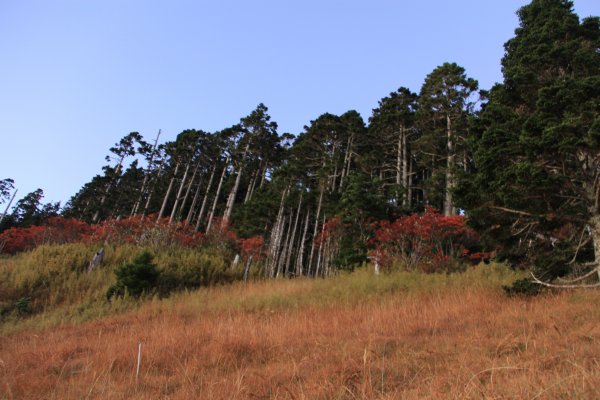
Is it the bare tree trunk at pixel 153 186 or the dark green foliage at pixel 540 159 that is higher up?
the bare tree trunk at pixel 153 186

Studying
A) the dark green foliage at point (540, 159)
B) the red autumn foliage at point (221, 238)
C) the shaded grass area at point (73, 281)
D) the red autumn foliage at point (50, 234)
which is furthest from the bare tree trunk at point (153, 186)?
the dark green foliage at point (540, 159)

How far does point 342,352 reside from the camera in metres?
4.54

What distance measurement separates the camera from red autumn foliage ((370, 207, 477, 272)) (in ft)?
42.4

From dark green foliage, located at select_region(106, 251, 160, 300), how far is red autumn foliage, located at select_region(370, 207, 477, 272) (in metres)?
8.26

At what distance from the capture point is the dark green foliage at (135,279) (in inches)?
473

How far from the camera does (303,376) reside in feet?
12.4

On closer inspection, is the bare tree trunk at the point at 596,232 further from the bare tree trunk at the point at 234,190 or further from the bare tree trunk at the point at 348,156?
the bare tree trunk at the point at 234,190

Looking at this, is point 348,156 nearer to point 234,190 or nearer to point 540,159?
point 234,190

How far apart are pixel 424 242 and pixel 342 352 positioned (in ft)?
32.5

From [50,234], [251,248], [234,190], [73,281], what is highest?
[234,190]

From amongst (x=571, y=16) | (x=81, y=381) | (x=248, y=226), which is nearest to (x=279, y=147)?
(x=248, y=226)

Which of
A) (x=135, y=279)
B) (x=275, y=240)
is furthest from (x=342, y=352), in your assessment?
(x=275, y=240)

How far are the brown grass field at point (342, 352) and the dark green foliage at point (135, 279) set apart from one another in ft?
7.67

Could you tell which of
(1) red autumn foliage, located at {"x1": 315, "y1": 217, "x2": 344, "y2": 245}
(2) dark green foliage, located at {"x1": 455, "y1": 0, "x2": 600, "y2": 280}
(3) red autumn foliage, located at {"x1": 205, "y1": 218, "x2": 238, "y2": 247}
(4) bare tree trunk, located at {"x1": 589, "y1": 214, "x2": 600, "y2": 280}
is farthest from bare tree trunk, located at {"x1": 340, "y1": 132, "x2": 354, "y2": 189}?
(4) bare tree trunk, located at {"x1": 589, "y1": 214, "x2": 600, "y2": 280}
